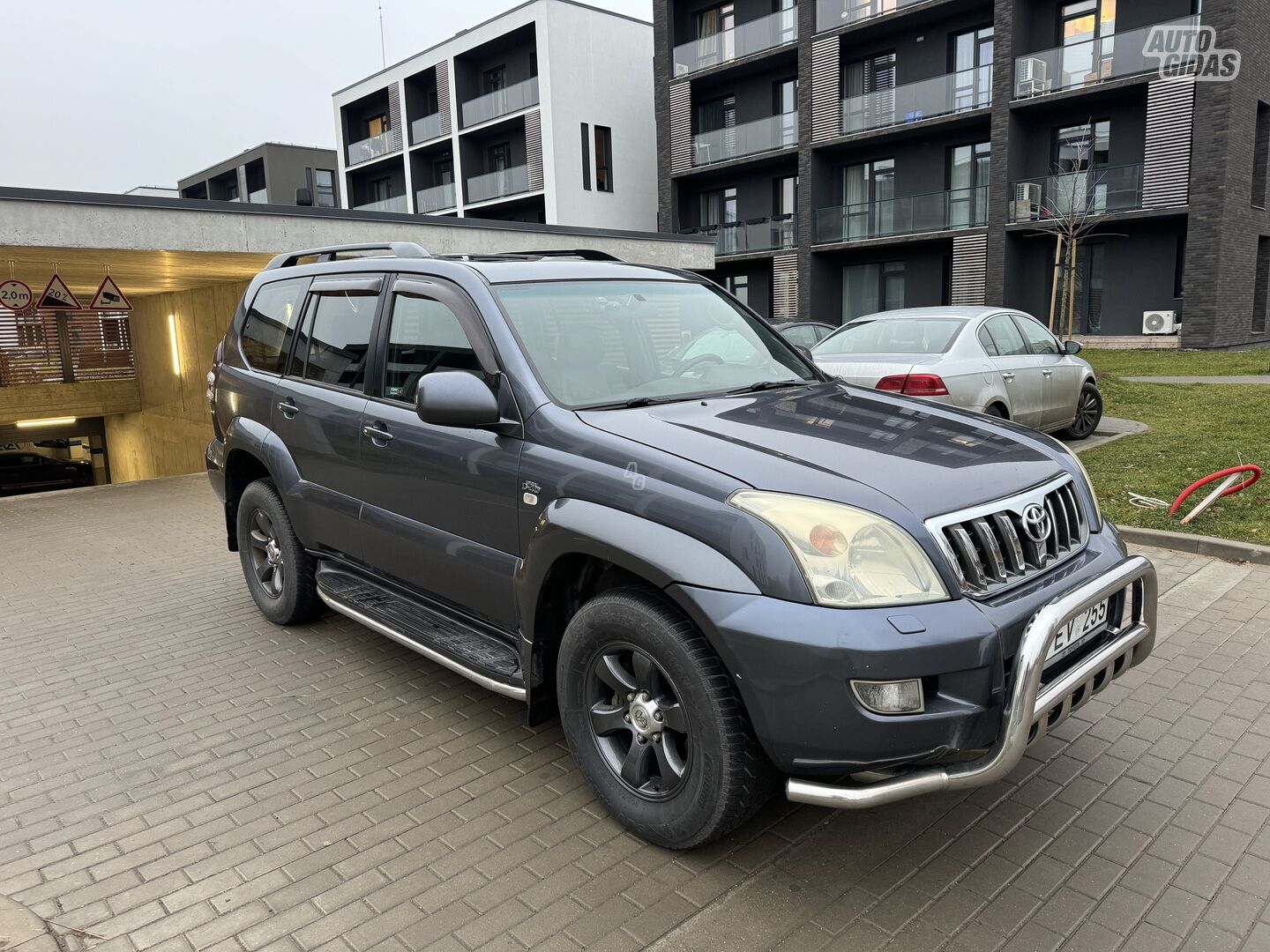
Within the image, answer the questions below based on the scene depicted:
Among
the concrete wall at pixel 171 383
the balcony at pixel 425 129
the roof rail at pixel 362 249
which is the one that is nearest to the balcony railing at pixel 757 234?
the balcony at pixel 425 129

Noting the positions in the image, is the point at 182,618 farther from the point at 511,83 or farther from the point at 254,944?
A: the point at 511,83

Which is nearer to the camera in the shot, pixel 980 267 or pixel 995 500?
pixel 995 500

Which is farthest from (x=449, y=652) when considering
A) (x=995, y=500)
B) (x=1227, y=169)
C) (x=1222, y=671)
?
(x=1227, y=169)

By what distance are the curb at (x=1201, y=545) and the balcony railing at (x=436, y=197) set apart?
118ft

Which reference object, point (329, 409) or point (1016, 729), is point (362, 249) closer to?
point (329, 409)

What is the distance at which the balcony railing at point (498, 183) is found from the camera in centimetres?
3534

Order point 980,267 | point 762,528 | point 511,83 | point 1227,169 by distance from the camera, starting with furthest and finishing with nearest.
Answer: point 511,83
point 980,267
point 1227,169
point 762,528

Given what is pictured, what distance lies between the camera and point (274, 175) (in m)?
52.1

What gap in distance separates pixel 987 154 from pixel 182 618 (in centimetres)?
2618

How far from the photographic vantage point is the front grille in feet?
8.82

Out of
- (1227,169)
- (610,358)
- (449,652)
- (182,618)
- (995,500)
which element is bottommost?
(182,618)

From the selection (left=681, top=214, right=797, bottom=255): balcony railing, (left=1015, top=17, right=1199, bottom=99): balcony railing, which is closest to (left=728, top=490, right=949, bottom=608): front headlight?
(left=1015, top=17, right=1199, bottom=99): balcony railing

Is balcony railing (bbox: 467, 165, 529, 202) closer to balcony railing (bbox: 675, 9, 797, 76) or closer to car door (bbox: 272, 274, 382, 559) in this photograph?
balcony railing (bbox: 675, 9, 797, 76)

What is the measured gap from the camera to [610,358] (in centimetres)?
372
